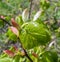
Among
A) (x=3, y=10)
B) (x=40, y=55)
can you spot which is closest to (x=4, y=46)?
(x=3, y=10)

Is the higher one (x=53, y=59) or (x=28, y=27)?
(x=28, y=27)

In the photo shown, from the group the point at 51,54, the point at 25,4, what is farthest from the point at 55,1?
the point at 51,54

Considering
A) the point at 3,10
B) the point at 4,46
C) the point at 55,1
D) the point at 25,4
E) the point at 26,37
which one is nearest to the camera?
the point at 26,37

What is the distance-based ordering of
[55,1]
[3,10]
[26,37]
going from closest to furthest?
1. [26,37]
2. [55,1]
3. [3,10]

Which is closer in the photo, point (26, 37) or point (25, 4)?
point (26, 37)

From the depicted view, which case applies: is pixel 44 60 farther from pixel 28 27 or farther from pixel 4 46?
pixel 4 46

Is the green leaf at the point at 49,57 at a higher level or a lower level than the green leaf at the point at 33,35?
lower

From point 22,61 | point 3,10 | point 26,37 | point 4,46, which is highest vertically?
point 26,37

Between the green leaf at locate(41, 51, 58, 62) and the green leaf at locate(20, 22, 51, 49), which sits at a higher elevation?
the green leaf at locate(20, 22, 51, 49)
